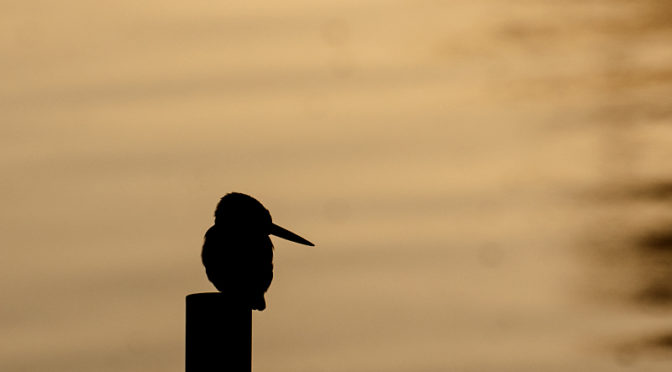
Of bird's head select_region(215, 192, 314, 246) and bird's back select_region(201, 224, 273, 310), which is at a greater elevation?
bird's head select_region(215, 192, 314, 246)

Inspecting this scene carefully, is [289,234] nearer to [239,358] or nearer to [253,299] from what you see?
[253,299]

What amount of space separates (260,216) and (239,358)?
13.9ft

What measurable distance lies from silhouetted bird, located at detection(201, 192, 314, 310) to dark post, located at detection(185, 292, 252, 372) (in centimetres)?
360

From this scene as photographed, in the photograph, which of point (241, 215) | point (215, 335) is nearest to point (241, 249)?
point (241, 215)

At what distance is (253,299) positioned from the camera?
29.1 ft

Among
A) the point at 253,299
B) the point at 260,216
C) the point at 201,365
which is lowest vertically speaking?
the point at 201,365

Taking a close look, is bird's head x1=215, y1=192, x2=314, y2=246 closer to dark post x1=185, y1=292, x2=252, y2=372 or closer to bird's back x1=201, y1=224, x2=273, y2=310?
bird's back x1=201, y1=224, x2=273, y2=310

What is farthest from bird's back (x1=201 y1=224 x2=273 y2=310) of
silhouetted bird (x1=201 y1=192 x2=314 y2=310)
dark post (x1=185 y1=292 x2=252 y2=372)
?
dark post (x1=185 y1=292 x2=252 y2=372)

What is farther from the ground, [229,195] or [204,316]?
[229,195]

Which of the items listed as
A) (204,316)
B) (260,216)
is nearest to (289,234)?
Answer: (260,216)

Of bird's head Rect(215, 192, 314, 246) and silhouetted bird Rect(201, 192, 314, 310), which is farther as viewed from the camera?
bird's head Rect(215, 192, 314, 246)

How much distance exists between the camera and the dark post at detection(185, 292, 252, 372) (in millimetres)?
4910

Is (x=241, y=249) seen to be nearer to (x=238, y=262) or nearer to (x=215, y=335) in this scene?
(x=238, y=262)

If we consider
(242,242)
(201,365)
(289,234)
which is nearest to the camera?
(201,365)
